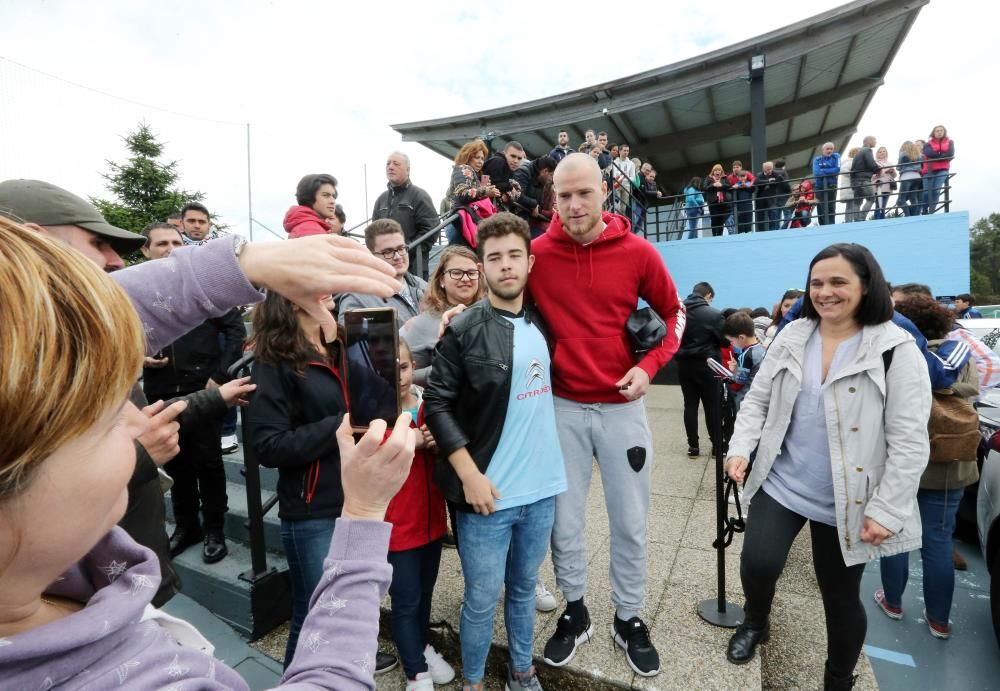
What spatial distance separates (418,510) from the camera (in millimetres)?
2096

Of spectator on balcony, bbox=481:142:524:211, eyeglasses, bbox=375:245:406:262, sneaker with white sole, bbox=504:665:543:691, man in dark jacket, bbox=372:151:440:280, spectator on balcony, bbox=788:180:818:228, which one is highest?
spectator on balcony, bbox=788:180:818:228

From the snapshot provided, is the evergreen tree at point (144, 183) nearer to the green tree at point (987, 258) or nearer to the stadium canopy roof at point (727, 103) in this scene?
the stadium canopy roof at point (727, 103)

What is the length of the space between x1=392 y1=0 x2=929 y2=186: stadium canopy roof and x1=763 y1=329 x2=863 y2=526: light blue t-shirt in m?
12.4

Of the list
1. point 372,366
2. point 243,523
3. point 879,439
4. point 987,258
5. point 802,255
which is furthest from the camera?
point 987,258

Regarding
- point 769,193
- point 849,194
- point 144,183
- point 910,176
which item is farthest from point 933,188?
point 144,183

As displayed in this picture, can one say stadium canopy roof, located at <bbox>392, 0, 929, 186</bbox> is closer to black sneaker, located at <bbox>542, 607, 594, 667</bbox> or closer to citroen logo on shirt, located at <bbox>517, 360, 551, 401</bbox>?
citroen logo on shirt, located at <bbox>517, 360, 551, 401</bbox>

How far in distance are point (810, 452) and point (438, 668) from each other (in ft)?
6.49

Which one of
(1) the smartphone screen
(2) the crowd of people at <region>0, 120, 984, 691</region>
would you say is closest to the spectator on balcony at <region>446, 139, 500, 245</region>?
(2) the crowd of people at <region>0, 120, 984, 691</region>

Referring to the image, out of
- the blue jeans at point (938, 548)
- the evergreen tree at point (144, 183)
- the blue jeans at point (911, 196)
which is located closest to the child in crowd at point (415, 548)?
the blue jeans at point (938, 548)

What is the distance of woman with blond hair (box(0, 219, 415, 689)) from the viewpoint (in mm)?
471

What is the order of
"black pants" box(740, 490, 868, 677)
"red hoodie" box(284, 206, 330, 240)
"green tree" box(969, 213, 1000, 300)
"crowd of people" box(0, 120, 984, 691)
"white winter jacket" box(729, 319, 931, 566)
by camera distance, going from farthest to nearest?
1. "green tree" box(969, 213, 1000, 300)
2. "red hoodie" box(284, 206, 330, 240)
3. "black pants" box(740, 490, 868, 677)
4. "white winter jacket" box(729, 319, 931, 566)
5. "crowd of people" box(0, 120, 984, 691)

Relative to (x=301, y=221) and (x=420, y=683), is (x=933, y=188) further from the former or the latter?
(x=420, y=683)

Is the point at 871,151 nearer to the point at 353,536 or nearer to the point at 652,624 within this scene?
the point at 652,624

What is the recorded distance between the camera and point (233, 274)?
0.86 metres
